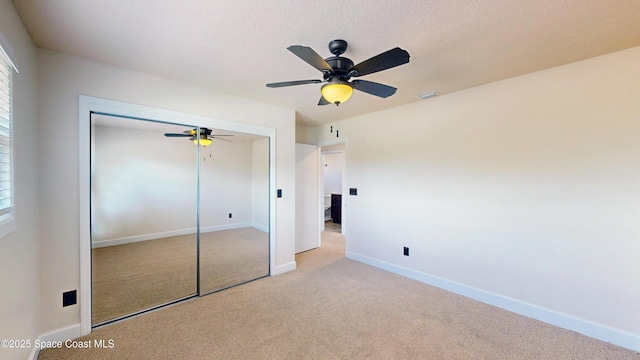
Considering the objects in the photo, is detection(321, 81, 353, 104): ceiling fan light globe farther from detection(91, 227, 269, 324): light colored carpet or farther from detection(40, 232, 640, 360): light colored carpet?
detection(91, 227, 269, 324): light colored carpet

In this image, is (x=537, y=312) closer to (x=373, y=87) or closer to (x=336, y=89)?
(x=373, y=87)

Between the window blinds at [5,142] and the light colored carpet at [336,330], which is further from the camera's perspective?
the light colored carpet at [336,330]

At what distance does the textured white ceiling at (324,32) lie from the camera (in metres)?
1.51

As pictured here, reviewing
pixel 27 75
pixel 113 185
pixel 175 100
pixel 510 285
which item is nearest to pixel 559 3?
pixel 510 285

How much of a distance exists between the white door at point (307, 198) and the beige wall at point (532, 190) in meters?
1.54

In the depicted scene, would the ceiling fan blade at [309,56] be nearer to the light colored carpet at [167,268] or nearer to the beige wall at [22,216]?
the beige wall at [22,216]

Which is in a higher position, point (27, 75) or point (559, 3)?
point (559, 3)

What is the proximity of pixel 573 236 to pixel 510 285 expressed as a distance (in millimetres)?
772

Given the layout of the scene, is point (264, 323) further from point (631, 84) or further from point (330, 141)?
point (631, 84)

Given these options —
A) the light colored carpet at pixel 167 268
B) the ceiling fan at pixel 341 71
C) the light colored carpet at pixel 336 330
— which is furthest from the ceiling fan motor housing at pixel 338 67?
the light colored carpet at pixel 167 268

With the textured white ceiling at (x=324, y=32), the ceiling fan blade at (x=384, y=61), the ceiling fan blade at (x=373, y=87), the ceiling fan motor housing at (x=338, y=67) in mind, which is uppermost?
the textured white ceiling at (x=324, y=32)

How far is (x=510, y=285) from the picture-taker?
2584 mm

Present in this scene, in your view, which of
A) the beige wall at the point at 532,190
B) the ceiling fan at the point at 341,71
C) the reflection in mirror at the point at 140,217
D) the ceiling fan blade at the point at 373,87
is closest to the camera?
the ceiling fan at the point at 341,71

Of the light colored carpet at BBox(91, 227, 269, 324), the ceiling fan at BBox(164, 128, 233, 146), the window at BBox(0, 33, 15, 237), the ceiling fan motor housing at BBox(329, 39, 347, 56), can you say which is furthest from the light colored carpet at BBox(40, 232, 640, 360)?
the ceiling fan motor housing at BBox(329, 39, 347, 56)
